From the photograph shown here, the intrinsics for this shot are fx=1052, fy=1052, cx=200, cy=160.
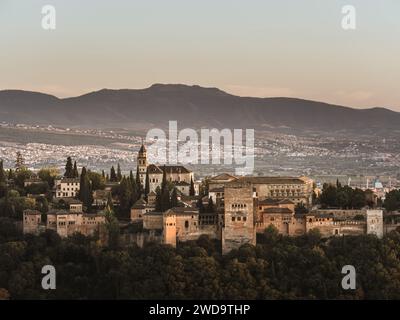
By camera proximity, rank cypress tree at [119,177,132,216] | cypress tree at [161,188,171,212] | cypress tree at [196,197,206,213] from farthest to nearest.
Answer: cypress tree at [119,177,132,216]
cypress tree at [161,188,171,212]
cypress tree at [196,197,206,213]

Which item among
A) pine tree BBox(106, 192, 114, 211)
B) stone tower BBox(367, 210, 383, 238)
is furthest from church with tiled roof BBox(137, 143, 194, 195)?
stone tower BBox(367, 210, 383, 238)

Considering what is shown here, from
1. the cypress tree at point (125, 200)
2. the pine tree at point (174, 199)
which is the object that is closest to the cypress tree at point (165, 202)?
the pine tree at point (174, 199)

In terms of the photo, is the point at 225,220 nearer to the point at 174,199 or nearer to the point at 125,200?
the point at 174,199

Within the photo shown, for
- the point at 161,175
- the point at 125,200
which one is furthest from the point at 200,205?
the point at 161,175

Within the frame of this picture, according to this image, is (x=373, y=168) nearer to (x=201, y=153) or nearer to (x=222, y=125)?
(x=201, y=153)

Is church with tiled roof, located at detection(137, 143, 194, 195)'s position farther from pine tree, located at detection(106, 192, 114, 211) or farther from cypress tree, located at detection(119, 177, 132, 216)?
pine tree, located at detection(106, 192, 114, 211)
